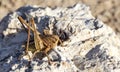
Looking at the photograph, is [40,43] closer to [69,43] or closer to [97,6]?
[69,43]

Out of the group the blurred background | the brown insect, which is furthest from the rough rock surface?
the blurred background

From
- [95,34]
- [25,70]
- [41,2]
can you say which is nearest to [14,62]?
[25,70]

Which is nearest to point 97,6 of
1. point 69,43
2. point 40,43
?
point 69,43

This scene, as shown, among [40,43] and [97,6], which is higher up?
[97,6]

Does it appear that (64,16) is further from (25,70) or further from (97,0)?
(97,0)

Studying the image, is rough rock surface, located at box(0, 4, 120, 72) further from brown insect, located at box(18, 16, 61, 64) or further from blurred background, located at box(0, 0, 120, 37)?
blurred background, located at box(0, 0, 120, 37)

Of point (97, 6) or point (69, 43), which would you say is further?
point (97, 6)
